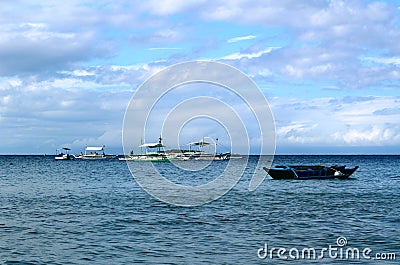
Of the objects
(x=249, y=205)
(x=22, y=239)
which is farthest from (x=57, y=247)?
(x=249, y=205)

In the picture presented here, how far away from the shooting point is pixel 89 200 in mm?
50438

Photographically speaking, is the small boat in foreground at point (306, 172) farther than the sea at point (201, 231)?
Yes

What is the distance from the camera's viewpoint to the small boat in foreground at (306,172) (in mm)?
79812

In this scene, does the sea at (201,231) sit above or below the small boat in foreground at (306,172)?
below

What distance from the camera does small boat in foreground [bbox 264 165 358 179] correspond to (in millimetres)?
79812

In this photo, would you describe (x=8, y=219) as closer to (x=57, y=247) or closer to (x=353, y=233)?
(x=57, y=247)

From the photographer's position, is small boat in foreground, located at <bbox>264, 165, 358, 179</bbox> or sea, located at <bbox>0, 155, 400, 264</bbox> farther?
small boat in foreground, located at <bbox>264, 165, 358, 179</bbox>

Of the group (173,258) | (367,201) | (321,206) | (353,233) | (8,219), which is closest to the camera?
(173,258)

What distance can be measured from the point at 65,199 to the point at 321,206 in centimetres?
2453

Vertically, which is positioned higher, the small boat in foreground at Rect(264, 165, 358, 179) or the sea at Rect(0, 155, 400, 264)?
the small boat in foreground at Rect(264, 165, 358, 179)

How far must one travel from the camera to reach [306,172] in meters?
79.9

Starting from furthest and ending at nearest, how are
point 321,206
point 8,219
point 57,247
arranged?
point 321,206
point 8,219
point 57,247

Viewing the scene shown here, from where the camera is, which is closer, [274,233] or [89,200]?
[274,233]

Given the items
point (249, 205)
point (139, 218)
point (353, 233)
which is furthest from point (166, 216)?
point (353, 233)
